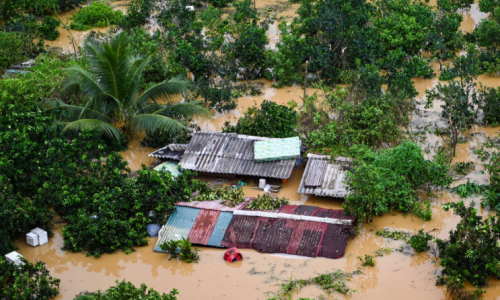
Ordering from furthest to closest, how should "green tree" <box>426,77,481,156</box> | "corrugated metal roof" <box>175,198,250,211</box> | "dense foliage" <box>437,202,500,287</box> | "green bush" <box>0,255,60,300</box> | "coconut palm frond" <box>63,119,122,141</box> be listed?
"green tree" <box>426,77,481,156</box> → "coconut palm frond" <box>63,119,122,141</box> → "corrugated metal roof" <box>175,198,250,211</box> → "dense foliage" <box>437,202,500,287</box> → "green bush" <box>0,255,60,300</box>

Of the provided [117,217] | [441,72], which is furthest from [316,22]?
[117,217]

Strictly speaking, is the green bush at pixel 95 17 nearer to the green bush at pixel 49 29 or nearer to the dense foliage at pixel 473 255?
the green bush at pixel 49 29

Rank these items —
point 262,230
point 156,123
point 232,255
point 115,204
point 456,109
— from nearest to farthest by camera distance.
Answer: point 232,255
point 262,230
point 115,204
point 156,123
point 456,109

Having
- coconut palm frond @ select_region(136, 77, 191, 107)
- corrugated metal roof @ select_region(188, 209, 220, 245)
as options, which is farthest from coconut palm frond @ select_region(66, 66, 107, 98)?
corrugated metal roof @ select_region(188, 209, 220, 245)

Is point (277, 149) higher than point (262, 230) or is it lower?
higher

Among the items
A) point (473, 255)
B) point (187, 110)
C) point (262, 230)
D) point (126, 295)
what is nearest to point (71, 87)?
point (187, 110)

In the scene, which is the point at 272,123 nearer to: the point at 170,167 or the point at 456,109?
the point at 170,167

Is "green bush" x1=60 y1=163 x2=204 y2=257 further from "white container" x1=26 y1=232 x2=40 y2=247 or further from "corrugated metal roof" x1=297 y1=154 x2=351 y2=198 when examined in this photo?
"corrugated metal roof" x1=297 y1=154 x2=351 y2=198

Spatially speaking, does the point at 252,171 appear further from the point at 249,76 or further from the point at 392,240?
the point at 249,76
